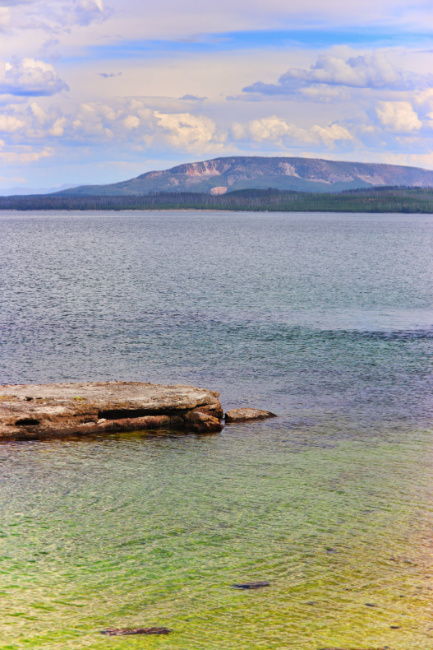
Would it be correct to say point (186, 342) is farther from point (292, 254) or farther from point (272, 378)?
point (292, 254)

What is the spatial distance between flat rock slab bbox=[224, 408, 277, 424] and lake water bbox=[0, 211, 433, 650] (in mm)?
605

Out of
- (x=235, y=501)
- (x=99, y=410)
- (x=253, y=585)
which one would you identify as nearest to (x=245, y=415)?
(x=99, y=410)

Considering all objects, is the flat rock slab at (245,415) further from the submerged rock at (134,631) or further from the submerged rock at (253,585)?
the submerged rock at (134,631)

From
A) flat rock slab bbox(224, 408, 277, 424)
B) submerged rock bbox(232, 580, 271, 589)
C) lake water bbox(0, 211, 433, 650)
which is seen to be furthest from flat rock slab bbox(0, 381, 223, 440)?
submerged rock bbox(232, 580, 271, 589)

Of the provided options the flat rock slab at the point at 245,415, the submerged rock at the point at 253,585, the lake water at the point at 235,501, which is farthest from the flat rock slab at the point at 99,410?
the submerged rock at the point at 253,585

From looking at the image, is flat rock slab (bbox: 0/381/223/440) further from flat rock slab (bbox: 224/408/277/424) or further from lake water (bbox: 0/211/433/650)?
lake water (bbox: 0/211/433/650)

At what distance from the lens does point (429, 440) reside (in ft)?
65.1

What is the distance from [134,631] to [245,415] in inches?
497

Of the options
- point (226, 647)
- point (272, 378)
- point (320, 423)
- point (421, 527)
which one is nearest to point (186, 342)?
point (272, 378)

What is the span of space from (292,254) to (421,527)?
96.1 metres

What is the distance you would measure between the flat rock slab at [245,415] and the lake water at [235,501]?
0.61 m

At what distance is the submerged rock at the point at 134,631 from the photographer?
375 inches

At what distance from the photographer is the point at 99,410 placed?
20625 millimetres

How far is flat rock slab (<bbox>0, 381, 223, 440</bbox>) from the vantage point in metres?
19.7
